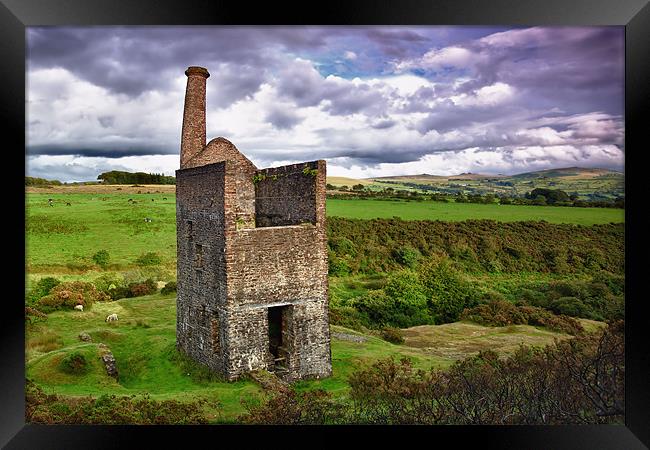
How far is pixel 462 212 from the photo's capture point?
2909cm

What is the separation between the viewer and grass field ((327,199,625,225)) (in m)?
25.4

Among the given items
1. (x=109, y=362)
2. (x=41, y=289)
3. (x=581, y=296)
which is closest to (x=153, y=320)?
(x=109, y=362)

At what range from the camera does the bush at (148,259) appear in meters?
23.6

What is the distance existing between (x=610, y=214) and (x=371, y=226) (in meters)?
12.5

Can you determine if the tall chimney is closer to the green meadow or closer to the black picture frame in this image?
the green meadow

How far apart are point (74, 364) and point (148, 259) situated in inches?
516

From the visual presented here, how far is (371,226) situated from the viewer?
1138 inches

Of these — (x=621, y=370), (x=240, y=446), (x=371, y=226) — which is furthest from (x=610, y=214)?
(x=240, y=446)

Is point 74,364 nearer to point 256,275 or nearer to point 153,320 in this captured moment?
point 256,275

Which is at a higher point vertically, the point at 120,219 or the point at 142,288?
the point at 120,219

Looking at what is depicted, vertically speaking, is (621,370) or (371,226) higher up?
(371,226)

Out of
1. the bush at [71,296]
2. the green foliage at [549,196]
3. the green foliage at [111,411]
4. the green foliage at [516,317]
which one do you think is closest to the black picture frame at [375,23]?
the green foliage at [111,411]

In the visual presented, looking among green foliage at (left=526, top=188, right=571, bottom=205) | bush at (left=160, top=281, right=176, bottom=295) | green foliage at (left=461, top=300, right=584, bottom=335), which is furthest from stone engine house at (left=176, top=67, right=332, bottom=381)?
green foliage at (left=526, top=188, right=571, bottom=205)

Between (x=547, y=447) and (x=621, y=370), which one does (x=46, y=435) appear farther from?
(x=621, y=370)
